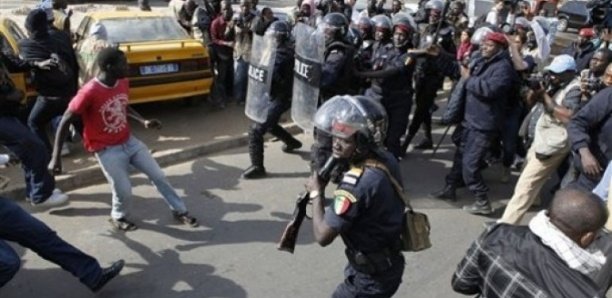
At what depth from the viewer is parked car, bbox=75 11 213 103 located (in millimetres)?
7754

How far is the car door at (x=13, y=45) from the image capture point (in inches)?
267

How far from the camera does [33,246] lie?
3.91 meters

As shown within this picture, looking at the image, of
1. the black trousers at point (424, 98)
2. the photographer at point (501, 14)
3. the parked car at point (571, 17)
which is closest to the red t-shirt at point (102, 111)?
the black trousers at point (424, 98)

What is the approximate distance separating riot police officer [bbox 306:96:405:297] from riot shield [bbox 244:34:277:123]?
124 inches

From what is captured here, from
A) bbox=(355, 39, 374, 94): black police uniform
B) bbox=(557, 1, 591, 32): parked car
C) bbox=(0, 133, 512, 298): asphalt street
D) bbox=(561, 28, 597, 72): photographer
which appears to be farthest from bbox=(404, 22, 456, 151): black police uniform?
bbox=(557, 1, 591, 32): parked car

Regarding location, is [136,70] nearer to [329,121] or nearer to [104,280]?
[104,280]

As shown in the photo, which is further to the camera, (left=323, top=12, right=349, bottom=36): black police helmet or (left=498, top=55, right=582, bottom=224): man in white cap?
(left=323, top=12, right=349, bottom=36): black police helmet

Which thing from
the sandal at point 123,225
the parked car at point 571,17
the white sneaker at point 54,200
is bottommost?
the parked car at point 571,17

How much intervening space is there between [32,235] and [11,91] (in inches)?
66.3

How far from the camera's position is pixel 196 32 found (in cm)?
928

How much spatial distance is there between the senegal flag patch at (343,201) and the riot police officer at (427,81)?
4.29 m

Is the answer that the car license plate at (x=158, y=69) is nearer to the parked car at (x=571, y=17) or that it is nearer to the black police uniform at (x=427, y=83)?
the black police uniform at (x=427, y=83)

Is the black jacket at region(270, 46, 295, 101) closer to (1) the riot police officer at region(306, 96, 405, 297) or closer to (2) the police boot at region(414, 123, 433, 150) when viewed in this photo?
(2) the police boot at region(414, 123, 433, 150)

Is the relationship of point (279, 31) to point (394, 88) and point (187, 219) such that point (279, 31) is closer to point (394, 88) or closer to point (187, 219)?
point (394, 88)
